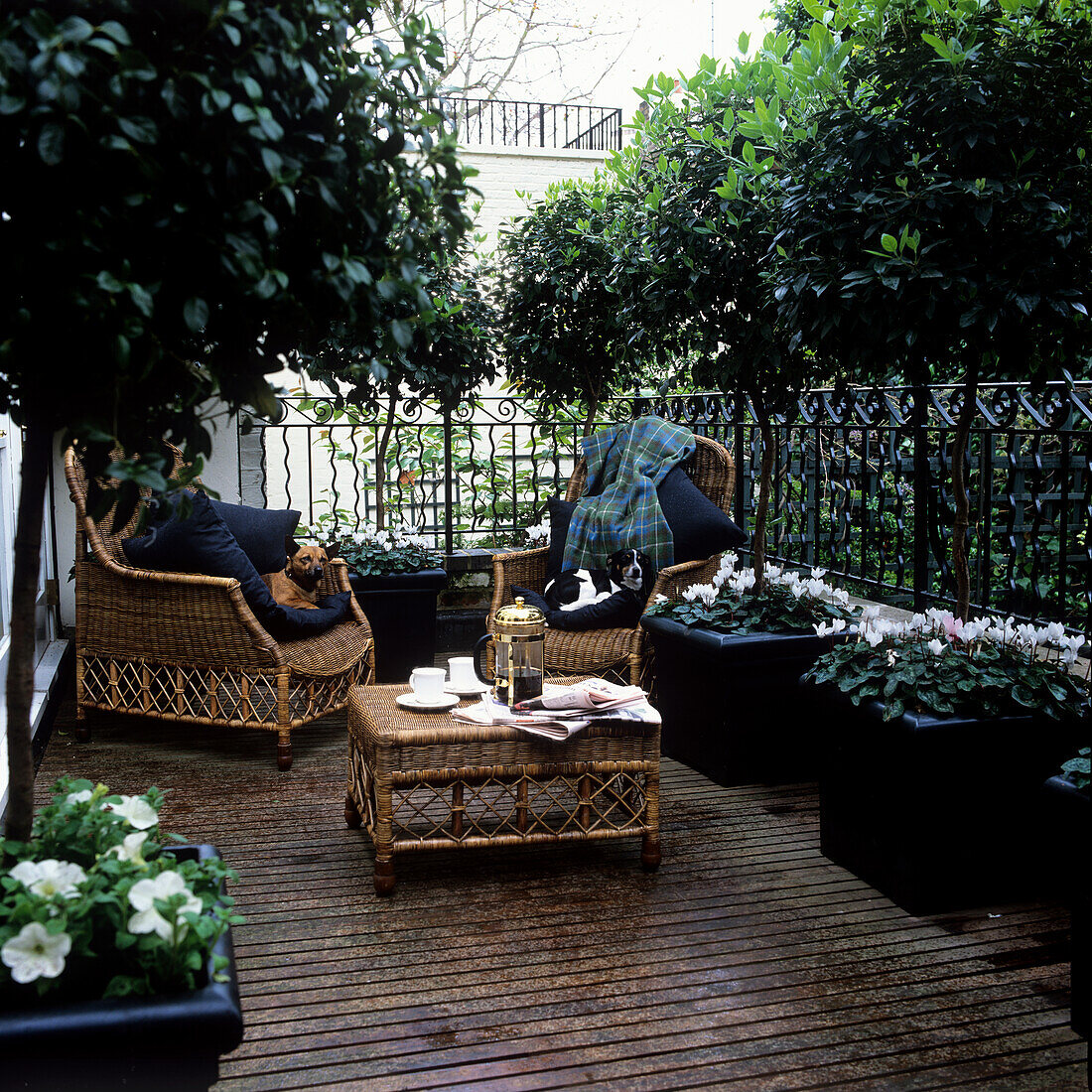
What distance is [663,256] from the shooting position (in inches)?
138

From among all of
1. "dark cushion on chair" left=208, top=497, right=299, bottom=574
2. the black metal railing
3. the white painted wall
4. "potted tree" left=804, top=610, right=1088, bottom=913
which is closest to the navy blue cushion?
"dark cushion on chair" left=208, top=497, right=299, bottom=574

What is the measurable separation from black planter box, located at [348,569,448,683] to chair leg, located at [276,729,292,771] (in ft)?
3.54

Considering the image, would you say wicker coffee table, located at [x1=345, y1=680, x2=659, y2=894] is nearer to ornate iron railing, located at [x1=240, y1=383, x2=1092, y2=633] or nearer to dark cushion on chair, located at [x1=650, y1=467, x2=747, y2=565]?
ornate iron railing, located at [x1=240, y1=383, x2=1092, y2=633]

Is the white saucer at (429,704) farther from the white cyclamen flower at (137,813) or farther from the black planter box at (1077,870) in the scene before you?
the black planter box at (1077,870)

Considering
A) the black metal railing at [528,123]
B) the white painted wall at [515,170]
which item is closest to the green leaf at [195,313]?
the white painted wall at [515,170]

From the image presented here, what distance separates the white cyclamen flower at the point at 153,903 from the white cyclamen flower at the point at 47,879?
78mm

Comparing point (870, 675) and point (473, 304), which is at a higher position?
point (473, 304)

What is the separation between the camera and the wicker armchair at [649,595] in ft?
12.7

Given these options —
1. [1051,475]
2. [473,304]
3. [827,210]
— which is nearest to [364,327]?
[827,210]

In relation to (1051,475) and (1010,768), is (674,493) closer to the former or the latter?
(1051,475)

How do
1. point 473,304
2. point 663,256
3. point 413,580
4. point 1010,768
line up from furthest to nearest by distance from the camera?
point 473,304 < point 413,580 < point 663,256 < point 1010,768

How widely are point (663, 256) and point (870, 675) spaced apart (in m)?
1.64

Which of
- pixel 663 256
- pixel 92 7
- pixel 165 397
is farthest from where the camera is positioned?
pixel 663 256

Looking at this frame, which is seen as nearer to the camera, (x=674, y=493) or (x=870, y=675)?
(x=870, y=675)
